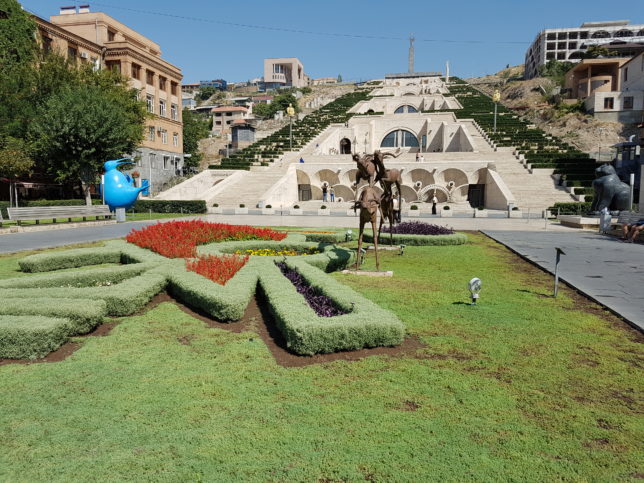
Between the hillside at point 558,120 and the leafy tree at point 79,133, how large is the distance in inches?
1835

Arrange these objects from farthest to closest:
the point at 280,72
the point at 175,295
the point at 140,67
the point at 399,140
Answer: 1. the point at 280,72
2. the point at 399,140
3. the point at 140,67
4. the point at 175,295

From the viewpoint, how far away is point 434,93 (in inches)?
3078

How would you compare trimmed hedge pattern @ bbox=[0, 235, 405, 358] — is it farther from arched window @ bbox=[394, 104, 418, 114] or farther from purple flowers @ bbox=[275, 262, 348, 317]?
arched window @ bbox=[394, 104, 418, 114]

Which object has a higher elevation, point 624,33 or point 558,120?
point 624,33

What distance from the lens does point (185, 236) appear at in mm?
11242

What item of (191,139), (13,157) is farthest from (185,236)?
(191,139)

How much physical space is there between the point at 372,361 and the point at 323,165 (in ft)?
112

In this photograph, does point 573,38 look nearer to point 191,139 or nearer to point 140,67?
point 191,139

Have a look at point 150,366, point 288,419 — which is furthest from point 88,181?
point 288,419

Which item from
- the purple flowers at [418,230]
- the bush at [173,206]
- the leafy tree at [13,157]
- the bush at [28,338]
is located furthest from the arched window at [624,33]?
the bush at [28,338]

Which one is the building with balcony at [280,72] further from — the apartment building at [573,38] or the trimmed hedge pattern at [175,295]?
the trimmed hedge pattern at [175,295]

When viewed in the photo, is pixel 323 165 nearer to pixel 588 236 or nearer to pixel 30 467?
pixel 588 236

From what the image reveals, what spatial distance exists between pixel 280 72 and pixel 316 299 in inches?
6184

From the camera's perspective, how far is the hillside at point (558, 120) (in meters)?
50.7
